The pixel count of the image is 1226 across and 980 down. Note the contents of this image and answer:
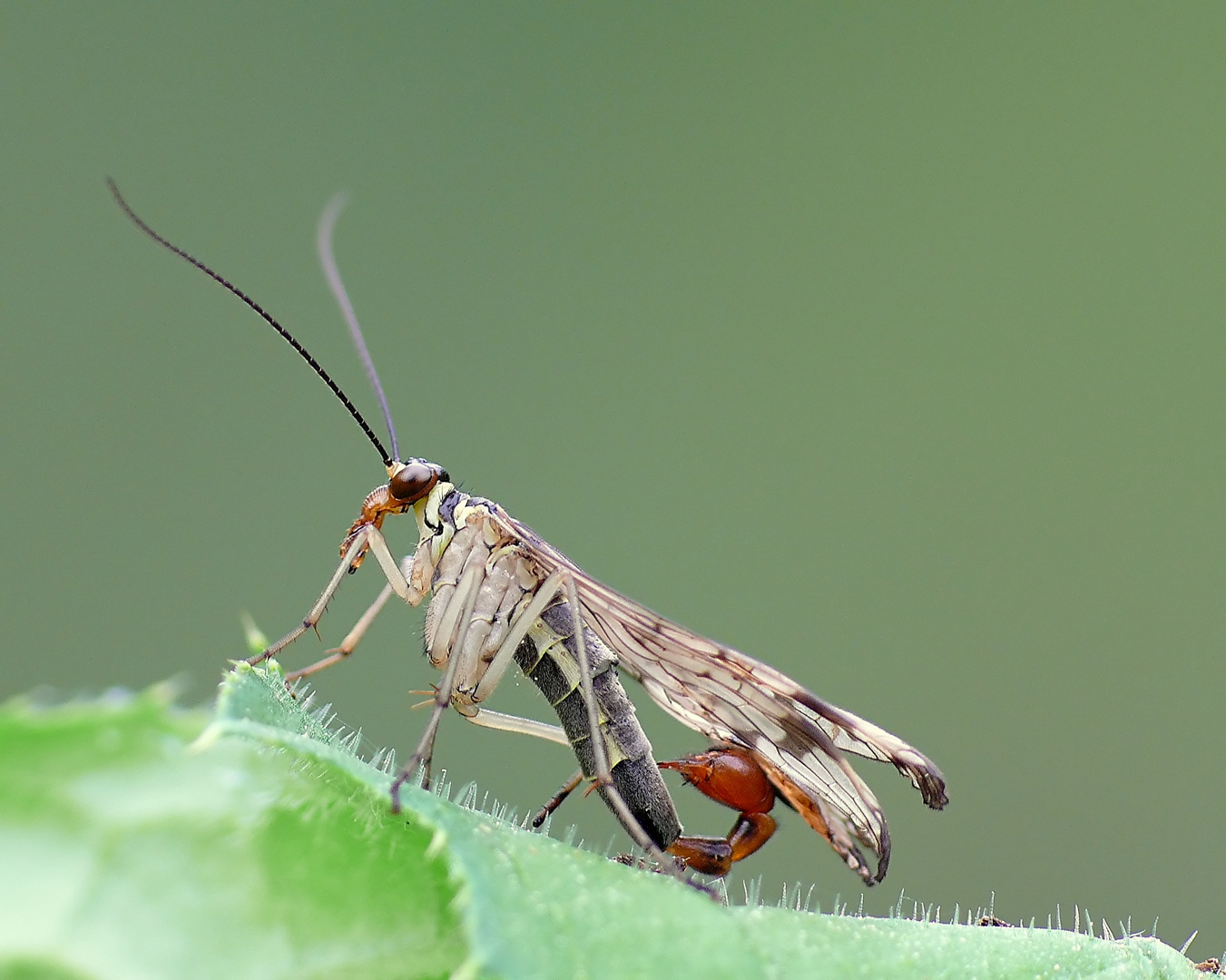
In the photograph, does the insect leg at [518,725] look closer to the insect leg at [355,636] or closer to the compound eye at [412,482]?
the insect leg at [355,636]

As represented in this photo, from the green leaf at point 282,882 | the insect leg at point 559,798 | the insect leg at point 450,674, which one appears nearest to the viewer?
the green leaf at point 282,882

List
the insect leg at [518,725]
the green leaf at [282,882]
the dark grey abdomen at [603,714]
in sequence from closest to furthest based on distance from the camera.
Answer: the green leaf at [282,882] < the dark grey abdomen at [603,714] < the insect leg at [518,725]

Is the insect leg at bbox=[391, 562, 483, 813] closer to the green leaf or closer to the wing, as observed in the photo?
the wing

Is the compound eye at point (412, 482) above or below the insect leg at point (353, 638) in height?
above

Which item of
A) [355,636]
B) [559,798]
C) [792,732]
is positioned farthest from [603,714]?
[355,636]

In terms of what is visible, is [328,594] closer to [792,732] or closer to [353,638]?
[353,638]

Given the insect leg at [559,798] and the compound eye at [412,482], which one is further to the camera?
the compound eye at [412,482]

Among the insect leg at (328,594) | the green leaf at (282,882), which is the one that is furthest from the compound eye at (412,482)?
the green leaf at (282,882)

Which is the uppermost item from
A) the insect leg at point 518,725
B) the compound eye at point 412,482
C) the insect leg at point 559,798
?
the compound eye at point 412,482
